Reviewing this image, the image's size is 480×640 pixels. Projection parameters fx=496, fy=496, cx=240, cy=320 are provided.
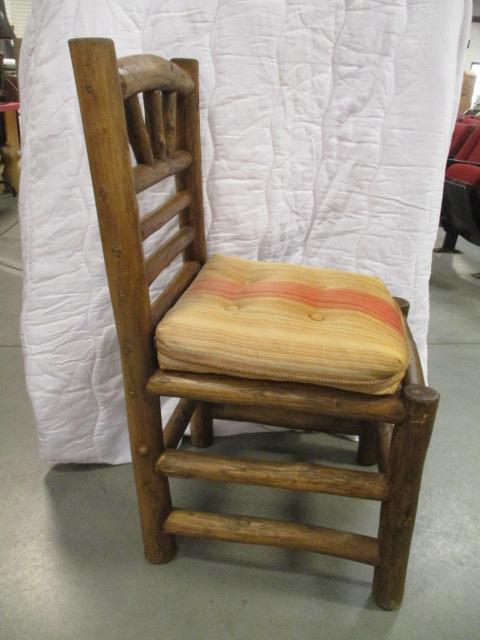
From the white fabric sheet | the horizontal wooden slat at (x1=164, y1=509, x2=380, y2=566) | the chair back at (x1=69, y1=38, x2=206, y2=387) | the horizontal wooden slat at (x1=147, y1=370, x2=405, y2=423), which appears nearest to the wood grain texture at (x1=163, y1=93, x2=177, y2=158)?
the chair back at (x1=69, y1=38, x2=206, y2=387)

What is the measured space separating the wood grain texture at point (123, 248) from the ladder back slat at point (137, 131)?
6 centimetres

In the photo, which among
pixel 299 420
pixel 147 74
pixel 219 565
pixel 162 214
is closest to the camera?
pixel 147 74

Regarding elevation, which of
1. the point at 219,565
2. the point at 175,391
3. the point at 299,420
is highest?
the point at 175,391

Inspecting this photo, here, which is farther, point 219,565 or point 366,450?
point 366,450

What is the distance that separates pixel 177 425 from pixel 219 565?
237 mm

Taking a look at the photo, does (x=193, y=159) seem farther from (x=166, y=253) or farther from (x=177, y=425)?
(x=177, y=425)

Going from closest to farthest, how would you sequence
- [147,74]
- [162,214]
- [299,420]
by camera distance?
[147,74], [162,214], [299,420]

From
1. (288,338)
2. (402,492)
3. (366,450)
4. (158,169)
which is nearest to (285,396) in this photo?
(288,338)

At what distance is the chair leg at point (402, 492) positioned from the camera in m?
0.61

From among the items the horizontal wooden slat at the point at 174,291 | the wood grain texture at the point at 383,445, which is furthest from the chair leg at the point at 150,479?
the wood grain texture at the point at 383,445

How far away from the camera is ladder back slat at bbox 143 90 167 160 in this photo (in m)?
0.66

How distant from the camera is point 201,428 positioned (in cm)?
106

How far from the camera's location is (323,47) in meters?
0.83

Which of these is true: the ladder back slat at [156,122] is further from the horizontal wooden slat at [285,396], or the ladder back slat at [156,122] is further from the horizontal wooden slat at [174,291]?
the horizontal wooden slat at [285,396]
